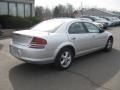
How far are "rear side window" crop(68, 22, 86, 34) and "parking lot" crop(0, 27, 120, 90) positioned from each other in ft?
3.59

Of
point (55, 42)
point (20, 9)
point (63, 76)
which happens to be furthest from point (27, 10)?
point (63, 76)

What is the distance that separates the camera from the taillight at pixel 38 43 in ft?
16.0

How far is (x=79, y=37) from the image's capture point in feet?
19.5

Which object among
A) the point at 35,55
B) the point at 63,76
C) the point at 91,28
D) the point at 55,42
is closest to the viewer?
the point at 35,55

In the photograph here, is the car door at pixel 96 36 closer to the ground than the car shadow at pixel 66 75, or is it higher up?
higher up

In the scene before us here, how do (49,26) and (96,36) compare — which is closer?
(49,26)

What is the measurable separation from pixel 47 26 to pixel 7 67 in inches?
70.8

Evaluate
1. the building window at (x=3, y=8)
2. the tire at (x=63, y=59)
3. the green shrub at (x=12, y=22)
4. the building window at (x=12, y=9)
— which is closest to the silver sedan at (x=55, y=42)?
the tire at (x=63, y=59)

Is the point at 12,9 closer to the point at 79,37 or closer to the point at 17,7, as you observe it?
the point at 17,7

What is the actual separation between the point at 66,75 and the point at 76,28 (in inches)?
68.0

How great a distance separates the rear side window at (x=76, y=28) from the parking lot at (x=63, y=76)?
1094 millimetres

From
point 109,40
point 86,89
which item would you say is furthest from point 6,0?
point 86,89

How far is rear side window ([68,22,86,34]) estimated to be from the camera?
5.82m

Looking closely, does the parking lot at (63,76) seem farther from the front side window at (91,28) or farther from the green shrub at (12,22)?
the green shrub at (12,22)
